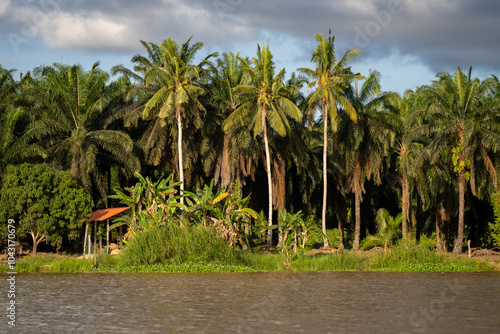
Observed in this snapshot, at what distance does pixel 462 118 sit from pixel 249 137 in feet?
37.6

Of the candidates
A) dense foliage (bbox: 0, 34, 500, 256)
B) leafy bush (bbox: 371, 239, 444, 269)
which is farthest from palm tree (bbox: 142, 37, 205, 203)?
leafy bush (bbox: 371, 239, 444, 269)

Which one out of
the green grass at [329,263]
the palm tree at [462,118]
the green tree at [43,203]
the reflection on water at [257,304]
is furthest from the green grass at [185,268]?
the palm tree at [462,118]

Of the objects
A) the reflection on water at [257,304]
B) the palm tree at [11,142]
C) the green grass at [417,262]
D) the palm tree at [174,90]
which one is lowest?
the reflection on water at [257,304]

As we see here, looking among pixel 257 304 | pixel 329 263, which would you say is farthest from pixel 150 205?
pixel 257 304

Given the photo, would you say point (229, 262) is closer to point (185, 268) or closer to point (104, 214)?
point (185, 268)

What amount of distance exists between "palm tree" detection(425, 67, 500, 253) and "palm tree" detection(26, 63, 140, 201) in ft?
53.9

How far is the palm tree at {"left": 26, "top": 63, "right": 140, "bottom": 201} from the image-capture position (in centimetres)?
3609

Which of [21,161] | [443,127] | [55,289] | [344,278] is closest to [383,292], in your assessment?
[344,278]

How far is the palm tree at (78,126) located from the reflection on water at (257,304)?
531 inches

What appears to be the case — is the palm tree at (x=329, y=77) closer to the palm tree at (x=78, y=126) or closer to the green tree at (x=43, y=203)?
the palm tree at (x=78, y=126)

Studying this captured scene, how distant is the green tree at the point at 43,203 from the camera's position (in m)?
32.6

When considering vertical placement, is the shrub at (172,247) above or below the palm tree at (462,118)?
below

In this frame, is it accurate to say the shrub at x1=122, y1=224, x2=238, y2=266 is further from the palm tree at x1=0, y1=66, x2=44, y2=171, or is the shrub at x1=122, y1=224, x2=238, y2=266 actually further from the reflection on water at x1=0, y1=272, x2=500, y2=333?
the palm tree at x1=0, y1=66, x2=44, y2=171

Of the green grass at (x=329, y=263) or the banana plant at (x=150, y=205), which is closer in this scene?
the green grass at (x=329, y=263)
